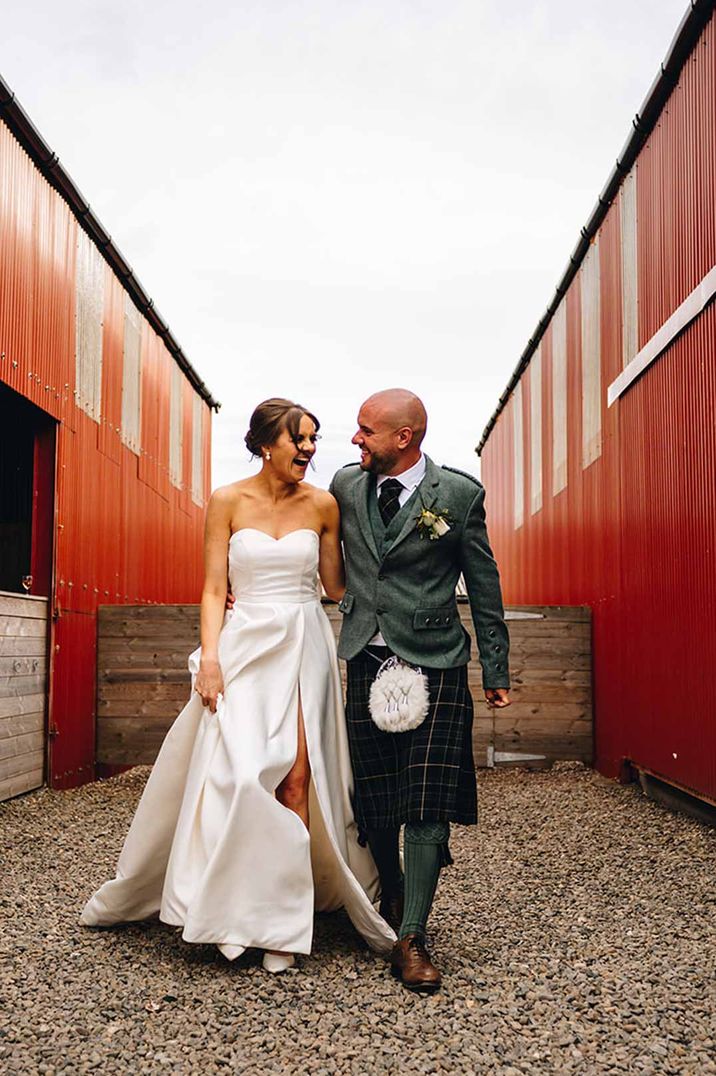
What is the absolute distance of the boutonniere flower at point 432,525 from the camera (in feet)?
13.9

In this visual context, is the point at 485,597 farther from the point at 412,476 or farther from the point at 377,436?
the point at 377,436

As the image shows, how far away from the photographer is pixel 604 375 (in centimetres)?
1038

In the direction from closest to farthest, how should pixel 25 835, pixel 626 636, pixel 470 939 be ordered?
1. pixel 470 939
2. pixel 25 835
3. pixel 626 636

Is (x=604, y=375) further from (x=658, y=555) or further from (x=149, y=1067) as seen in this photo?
(x=149, y=1067)

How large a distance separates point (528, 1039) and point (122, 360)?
9.62 metres

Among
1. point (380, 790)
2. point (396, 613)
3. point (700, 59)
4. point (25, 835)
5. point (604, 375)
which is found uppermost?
point (700, 59)

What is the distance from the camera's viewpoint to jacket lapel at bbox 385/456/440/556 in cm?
428

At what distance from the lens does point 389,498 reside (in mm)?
4410

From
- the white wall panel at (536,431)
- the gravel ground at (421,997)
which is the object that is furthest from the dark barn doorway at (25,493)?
the white wall panel at (536,431)

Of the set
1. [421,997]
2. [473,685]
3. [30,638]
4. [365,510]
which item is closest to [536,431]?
[473,685]

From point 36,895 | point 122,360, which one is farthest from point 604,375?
point 36,895

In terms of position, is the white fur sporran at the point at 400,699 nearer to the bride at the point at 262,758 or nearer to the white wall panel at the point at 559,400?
the bride at the point at 262,758

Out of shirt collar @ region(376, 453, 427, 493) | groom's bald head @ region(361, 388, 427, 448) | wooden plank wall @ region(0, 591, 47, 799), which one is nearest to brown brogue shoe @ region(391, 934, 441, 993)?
shirt collar @ region(376, 453, 427, 493)

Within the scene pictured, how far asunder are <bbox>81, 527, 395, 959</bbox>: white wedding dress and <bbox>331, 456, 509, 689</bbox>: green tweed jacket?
212mm
